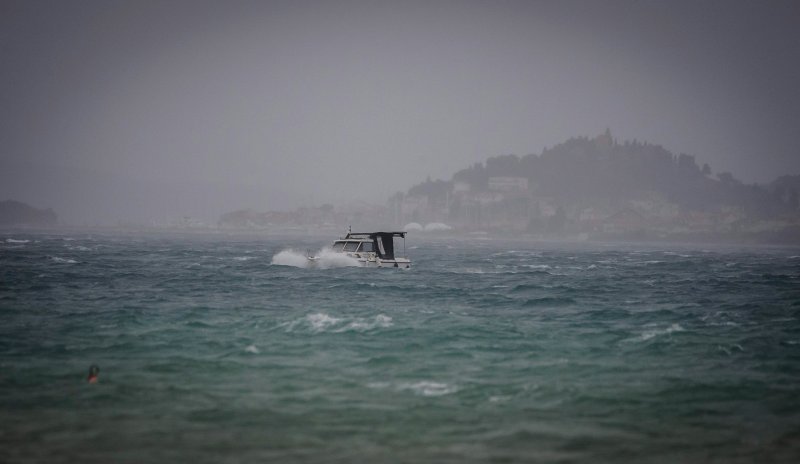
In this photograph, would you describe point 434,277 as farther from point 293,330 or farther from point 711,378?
point 711,378

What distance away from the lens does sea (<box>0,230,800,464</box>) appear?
52.3 ft

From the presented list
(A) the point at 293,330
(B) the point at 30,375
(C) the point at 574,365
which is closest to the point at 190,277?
(A) the point at 293,330

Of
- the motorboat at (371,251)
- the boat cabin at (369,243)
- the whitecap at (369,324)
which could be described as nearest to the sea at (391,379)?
the whitecap at (369,324)

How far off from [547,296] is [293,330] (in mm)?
22391

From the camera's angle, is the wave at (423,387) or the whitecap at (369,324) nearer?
the wave at (423,387)

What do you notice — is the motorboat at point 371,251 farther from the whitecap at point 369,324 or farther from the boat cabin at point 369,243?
the whitecap at point 369,324

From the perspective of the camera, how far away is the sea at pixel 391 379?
52.3 feet

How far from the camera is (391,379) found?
22.4m

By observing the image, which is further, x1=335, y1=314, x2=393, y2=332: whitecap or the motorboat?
the motorboat

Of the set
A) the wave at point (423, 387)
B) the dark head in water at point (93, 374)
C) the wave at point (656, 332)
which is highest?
the dark head in water at point (93, 374)

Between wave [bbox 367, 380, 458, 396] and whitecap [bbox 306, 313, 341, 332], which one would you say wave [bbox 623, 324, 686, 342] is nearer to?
wave [bbox 367, 380, 458, 396]

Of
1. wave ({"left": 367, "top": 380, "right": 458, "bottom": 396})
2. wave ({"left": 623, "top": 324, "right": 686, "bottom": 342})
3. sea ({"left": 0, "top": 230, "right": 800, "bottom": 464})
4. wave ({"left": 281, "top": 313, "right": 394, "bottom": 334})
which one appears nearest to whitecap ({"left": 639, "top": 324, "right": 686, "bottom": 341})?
wave ({"left": 623, "top": 324, "right": 686, "bottom": 342})

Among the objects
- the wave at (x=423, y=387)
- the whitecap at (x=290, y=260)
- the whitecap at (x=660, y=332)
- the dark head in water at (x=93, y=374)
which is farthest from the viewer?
the whitecap at (x=290, y=260)

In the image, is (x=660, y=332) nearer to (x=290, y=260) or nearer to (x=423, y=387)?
(x=423, y=387)
